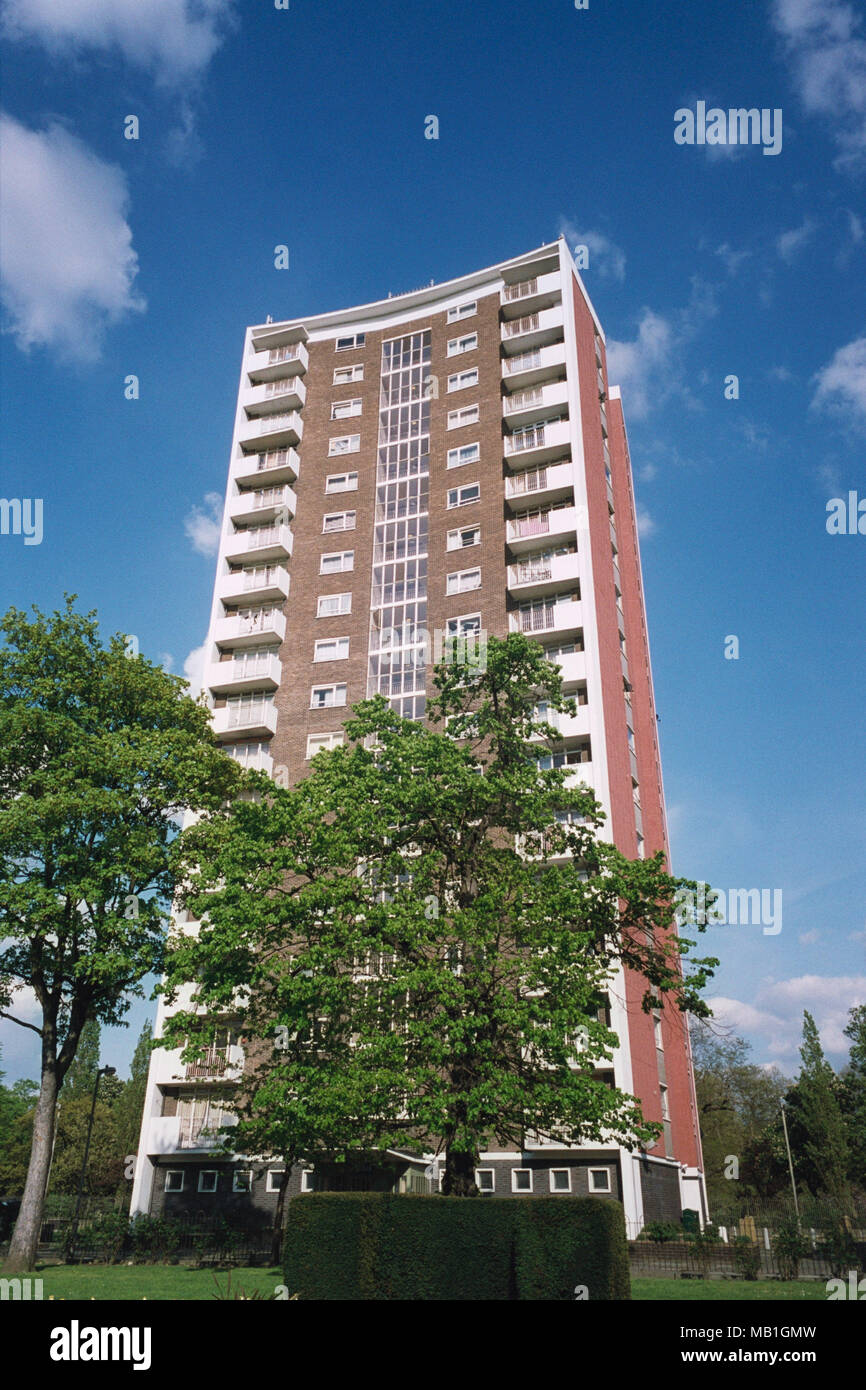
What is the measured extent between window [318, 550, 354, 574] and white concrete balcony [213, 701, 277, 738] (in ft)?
25.2

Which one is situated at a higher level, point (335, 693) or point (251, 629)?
point (251, 629)

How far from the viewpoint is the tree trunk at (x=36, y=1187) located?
2684cm

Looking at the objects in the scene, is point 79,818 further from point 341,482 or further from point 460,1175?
point 341,482

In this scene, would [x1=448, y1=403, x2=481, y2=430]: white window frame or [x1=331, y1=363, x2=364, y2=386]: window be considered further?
[x1=331, y1=363, x2=364, y2=386]: window

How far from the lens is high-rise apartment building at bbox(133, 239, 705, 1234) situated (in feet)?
131

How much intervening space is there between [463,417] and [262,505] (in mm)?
11541

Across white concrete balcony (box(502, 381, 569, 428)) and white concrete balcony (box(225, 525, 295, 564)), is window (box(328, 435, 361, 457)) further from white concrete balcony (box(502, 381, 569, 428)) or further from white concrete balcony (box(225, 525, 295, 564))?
white concrete balcony (box(502, 381, 569, 428))

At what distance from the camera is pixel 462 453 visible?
5072 centimetres

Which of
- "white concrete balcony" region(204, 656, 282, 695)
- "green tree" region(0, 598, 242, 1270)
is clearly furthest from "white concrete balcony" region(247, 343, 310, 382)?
"green tree" region(0, 598, 242, 1270)

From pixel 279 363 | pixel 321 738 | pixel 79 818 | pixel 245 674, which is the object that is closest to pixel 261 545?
pixel 245 674

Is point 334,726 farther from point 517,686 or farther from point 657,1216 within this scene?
point 657,1216

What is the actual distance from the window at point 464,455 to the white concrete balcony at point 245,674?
529 inches

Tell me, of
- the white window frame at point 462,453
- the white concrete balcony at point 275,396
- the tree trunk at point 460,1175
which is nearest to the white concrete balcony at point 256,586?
the white window frame at point 462,453
